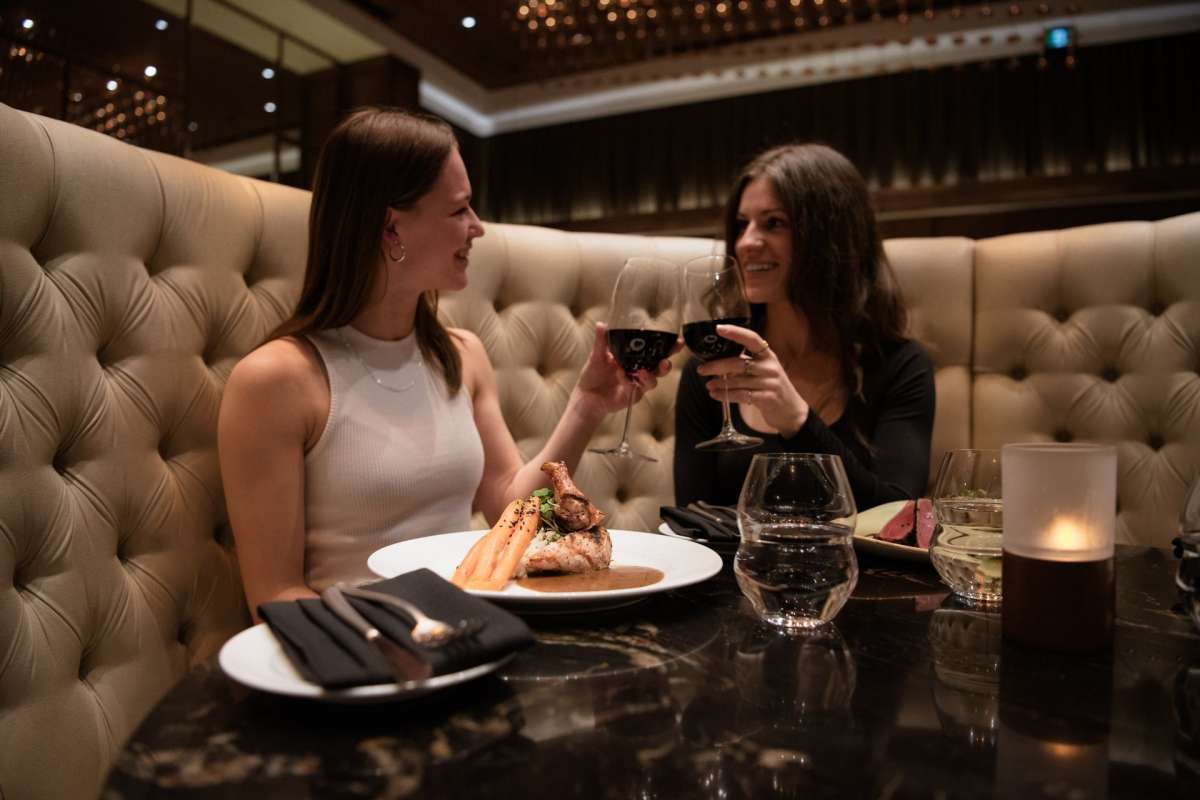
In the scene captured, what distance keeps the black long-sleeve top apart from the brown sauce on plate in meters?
1.00

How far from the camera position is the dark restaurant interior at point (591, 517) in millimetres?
528

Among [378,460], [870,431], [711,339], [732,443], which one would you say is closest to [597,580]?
[732,443]

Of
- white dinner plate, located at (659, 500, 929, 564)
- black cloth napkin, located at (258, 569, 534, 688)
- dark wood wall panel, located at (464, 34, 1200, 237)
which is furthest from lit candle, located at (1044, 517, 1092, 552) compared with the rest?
dark wood wall panel, located at (464, 34, 1200, 237)

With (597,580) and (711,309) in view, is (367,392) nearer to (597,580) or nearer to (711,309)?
(711,309)

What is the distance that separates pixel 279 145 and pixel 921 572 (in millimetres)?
6413

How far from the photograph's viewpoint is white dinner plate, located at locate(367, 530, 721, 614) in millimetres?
755

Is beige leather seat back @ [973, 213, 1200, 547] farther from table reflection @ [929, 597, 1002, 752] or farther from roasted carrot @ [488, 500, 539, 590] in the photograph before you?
roasted carrot @ [488, 500, 539, 590]

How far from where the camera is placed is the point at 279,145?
20.7ft

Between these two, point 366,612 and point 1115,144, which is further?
point 1115,144

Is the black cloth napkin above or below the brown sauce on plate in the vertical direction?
above

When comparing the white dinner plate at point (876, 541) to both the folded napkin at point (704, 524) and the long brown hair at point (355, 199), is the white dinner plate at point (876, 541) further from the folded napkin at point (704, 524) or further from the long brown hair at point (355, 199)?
the long brown hair at point (355, 199)

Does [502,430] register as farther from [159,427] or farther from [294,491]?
[159,427]

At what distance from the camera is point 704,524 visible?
114cm

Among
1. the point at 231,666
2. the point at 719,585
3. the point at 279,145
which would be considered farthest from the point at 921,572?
the point at 279,145
